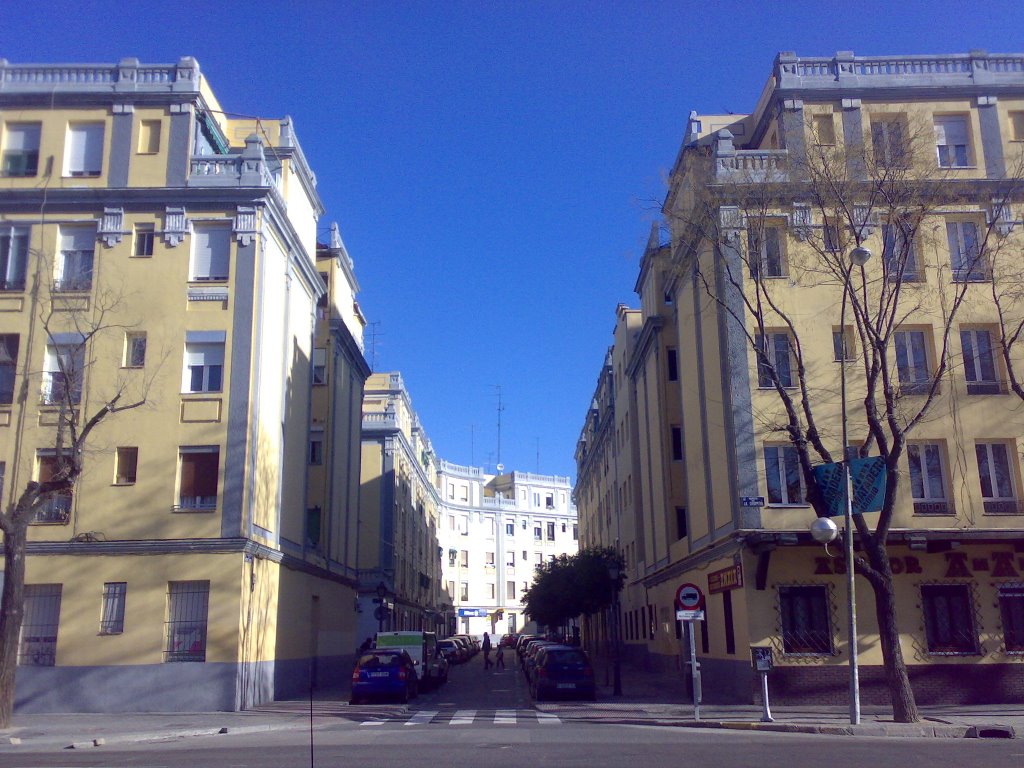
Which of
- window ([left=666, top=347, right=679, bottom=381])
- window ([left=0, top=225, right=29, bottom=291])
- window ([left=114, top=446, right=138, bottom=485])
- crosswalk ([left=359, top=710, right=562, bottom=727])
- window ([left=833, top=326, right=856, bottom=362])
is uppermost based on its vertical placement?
window ([left=0, top=225, right=29, bottom=291])

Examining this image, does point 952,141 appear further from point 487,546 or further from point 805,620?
point 487,546

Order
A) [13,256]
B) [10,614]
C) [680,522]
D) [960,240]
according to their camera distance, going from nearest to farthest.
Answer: [10,614], [960,240], [13,256], [680,522]

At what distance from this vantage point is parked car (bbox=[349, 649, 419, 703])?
2539cm

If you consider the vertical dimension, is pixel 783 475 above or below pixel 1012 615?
above

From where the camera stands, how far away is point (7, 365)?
82.5ft

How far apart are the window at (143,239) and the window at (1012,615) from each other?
2314cm

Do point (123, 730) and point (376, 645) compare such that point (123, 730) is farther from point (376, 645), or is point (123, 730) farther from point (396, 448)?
point (396, 448)

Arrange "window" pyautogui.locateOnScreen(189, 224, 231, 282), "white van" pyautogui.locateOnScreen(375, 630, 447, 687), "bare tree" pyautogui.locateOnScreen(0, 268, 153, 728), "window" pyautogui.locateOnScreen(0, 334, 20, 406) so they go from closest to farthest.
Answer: "bare tree" pyautogui.locateOnScreen(0, 268, 153, 728)
"window" pyautogui.locateOnScreen(0, 334, 20, 406)
"window" pyautogui.locateOnScreen(189, 224, 231, 282)
"white van" pyautogui.locateOnScreen(375, 630, 447, 687)

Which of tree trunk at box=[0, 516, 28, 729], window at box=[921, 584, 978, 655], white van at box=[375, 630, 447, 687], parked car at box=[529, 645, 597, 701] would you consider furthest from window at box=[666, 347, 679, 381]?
tree trunk at box=[0, 516, 28, 729]

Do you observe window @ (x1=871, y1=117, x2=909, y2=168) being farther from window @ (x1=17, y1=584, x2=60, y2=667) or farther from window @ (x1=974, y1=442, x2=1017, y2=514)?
window @ (x1=17, y1=584, x2=60, y2=667)

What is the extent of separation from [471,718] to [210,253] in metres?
14.0

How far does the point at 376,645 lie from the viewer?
106 feet

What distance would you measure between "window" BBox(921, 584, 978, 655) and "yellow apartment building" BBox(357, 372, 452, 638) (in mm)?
20166

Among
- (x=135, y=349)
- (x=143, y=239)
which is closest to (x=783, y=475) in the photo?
(x=135, y=349)
